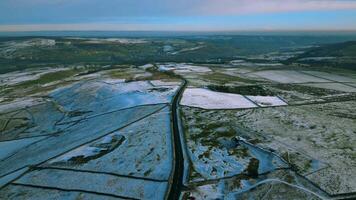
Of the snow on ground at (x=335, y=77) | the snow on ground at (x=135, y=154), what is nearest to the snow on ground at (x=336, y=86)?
the snow on ground at (x=335, y=77)

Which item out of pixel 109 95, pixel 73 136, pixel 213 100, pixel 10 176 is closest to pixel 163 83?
pixel 109 95

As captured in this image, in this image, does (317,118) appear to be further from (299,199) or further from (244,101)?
(299,199)

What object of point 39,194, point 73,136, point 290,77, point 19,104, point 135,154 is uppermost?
point 290,77

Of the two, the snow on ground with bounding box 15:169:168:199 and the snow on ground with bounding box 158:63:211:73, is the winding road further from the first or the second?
the snow on ground with bounding box 158:63:211:73

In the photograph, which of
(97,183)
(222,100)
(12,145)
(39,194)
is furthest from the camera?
(222,100)

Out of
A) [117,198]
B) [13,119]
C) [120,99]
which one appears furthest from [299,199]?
[13,119]

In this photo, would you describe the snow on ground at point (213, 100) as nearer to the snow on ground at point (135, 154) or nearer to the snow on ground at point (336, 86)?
the snow on ground at point (135, 154)

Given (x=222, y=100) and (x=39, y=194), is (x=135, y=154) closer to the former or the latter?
(x=39, y=194)
